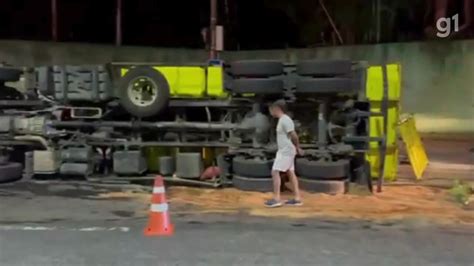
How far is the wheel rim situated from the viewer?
1144 centimetres

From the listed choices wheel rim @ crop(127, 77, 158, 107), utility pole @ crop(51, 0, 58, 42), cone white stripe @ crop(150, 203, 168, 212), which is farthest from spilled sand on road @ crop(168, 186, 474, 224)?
utility pole @ crop(51, 0, 58, 42)

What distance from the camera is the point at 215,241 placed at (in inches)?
296

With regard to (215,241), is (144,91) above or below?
above

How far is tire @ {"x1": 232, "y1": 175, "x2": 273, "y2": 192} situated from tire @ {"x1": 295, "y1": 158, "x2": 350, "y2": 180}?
53 centimetres

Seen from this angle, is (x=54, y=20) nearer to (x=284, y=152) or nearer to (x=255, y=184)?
(x=255, y=184)

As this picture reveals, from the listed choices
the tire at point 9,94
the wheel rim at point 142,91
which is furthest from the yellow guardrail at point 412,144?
the tire at point 9,94

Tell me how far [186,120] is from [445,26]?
10070 millimetres

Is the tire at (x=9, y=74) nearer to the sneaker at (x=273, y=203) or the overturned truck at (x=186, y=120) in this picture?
the overturned truck at (x=186, y=120)

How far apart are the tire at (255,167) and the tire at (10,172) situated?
3849 millimetres

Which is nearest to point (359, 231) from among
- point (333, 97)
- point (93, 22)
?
point (333, 97)

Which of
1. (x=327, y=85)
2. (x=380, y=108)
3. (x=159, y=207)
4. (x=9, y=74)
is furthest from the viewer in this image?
(x=9, y=74)

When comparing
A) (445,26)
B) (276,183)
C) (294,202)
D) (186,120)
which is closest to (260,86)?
(276,183)

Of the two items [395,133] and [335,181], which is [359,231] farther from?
[395,133]

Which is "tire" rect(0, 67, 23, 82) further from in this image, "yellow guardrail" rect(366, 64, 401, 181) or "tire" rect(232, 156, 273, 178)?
"yellow guardrail" rect(366, 64, 401, 181)
